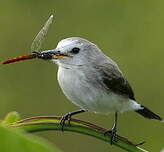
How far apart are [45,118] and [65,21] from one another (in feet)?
18.6

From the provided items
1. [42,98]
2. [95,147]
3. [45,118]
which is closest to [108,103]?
[45,118]

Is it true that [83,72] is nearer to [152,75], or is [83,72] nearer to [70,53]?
[70,53]

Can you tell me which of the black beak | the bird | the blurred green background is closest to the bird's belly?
the bird

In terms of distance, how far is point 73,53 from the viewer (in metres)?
2.49

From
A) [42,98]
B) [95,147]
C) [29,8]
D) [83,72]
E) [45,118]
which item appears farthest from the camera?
[29,8]

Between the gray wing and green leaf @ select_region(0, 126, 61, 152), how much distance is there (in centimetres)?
203

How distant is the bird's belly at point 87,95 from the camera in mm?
2473

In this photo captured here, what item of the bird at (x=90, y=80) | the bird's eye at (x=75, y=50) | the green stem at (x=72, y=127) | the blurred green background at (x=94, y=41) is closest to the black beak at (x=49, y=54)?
the bird at (x=90, y=80)

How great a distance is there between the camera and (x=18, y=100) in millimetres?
6547

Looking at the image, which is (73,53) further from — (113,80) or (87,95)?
(113,80)

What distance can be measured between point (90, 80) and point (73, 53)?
222 millimetres

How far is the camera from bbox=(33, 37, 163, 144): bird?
8.05 feet

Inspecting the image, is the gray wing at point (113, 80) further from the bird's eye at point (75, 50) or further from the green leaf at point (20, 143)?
the green leaf at point (20, 143)

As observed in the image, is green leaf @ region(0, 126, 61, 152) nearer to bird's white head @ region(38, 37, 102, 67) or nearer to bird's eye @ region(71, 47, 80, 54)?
bird's white head @ region(38, 37, 102, 67)
